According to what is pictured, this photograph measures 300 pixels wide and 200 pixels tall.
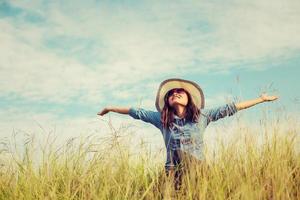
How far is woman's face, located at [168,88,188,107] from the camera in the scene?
6.16 m

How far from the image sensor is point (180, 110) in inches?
241

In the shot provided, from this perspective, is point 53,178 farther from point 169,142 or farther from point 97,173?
point 169,142

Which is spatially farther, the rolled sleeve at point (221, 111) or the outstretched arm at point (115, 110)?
the outstretched arm at point (115, 110)

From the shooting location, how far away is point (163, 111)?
20.1ft

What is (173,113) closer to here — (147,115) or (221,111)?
(147,115)

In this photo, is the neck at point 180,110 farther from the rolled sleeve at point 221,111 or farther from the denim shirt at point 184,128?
the rolled sleeve at point 221,111

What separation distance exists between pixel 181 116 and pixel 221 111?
1.83ft

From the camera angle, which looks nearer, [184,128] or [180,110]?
[184,128]

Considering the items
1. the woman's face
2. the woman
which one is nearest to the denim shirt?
the woman

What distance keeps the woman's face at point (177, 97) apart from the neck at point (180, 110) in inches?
1.6

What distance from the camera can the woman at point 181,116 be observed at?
5441 mm

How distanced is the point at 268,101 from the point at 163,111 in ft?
4.09

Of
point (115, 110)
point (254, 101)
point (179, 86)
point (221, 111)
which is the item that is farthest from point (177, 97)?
point (254, 101)

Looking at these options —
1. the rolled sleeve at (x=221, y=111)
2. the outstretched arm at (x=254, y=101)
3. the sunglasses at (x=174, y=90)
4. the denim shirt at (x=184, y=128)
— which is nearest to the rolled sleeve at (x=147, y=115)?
the denim shirt at (x=184, y=128)
